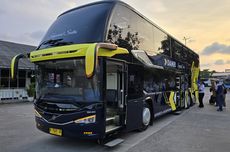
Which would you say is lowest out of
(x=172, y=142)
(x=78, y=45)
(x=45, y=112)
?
(x=172, y=142)

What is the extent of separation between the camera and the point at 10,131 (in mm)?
7176

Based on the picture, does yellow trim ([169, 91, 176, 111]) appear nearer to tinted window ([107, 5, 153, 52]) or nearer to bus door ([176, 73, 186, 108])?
bus door ([176, 73, 186, 108])

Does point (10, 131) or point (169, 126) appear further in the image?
point (169, 126)

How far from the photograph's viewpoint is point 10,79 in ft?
60.3

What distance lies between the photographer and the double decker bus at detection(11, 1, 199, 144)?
4.83 meters

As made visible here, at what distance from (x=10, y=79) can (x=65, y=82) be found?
15.3 meters

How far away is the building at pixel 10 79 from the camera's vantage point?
1689cm

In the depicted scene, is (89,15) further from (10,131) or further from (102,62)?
(10,131)

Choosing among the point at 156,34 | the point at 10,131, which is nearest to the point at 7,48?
the point at 10,131

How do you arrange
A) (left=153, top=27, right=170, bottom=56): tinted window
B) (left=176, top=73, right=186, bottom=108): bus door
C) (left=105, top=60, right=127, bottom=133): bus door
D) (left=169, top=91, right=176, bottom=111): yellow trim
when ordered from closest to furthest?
(left=105, top=60, right=127, bottom=133): bus door < (left=153, top=27, right=170, bottom=56): tinted window < (left=169, top=91, right=176, bottom=111): yellow trim < (left=176, top=73, right=186, bottom=108): bus door

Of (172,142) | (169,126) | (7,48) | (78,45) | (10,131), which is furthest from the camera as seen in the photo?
(7,48)

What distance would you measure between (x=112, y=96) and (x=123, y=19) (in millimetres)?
2266

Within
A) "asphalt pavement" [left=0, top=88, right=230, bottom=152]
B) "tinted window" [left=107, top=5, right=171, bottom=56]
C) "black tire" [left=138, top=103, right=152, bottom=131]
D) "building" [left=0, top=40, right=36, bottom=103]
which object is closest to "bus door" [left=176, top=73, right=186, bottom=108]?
"tinted window" [left=107, top=5, right=171, bottom=56]

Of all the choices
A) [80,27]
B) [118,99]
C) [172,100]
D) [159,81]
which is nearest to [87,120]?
[118,99]
